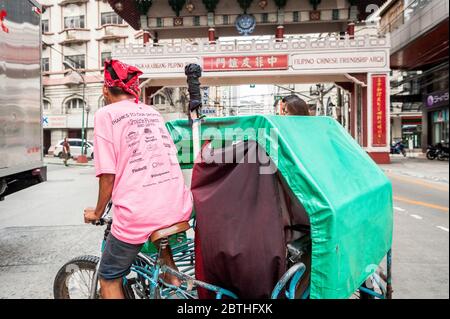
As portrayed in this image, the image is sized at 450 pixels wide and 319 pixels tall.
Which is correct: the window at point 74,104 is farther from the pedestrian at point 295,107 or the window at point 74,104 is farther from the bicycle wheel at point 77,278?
the bicycle wheel at point 77,278

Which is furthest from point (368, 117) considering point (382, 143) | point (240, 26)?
point (240, 26)

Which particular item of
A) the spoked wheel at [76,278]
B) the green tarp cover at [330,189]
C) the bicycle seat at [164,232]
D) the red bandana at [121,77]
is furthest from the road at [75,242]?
the red bandana at [121,77]

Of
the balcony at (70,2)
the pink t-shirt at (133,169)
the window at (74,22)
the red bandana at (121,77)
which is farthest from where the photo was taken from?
the window at (74,22)

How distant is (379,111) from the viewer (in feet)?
60.0

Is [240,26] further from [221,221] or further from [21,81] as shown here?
[221,221]

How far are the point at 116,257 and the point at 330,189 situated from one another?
1182mm

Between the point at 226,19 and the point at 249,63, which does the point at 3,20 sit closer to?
the point at 249,63

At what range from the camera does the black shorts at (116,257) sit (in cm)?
200

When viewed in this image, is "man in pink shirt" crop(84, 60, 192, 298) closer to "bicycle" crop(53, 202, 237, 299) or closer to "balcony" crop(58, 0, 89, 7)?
"bicycle" crop(53, 202, 237, 299)

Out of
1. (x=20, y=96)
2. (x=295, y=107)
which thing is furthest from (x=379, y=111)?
(x=20, y=96)

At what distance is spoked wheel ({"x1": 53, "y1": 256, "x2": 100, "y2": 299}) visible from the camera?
94.1 inches

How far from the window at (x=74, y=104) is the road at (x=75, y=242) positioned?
1009 inches

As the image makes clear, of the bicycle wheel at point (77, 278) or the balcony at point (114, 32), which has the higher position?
the balcony at point (114, 32)

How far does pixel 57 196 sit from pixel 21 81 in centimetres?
523
